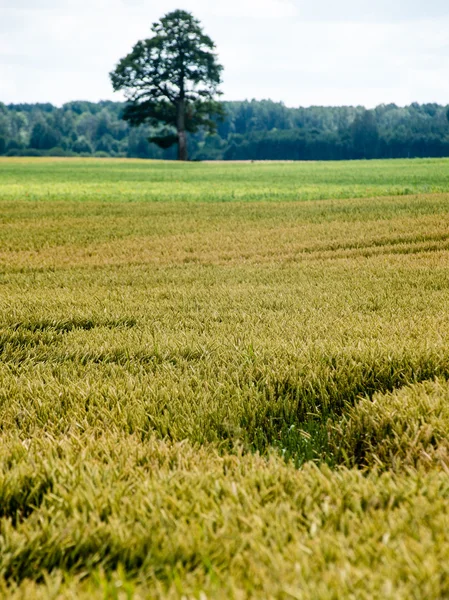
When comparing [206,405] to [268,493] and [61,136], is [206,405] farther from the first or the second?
[61,136]

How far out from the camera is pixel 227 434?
2.54 meters

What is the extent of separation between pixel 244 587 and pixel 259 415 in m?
1.37

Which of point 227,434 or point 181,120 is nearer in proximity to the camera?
point 227,434

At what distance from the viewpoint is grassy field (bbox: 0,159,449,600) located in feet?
4.66

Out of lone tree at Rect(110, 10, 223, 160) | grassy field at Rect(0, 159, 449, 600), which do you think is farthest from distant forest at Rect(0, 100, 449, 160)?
grassy field at Rect(0, 159, 449, 600)

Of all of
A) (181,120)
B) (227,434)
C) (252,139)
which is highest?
(252,139)

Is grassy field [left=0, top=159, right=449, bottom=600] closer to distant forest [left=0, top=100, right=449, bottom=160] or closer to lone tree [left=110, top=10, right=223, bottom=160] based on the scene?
lone tree [left=110, top=10, right=223, bottom=160]

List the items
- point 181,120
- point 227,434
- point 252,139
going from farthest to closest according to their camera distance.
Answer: point 252,139, point 181,120, point 227,434

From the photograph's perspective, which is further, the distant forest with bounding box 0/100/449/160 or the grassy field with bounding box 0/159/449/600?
the distant forest with bounding box 0/100/449/160

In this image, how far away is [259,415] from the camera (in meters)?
2.69

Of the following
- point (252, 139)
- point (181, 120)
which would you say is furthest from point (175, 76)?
point (252, 139)

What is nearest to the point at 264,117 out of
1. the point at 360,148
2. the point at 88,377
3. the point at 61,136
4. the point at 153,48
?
the point at 360,148

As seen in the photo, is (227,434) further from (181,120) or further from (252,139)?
→ (252,139)

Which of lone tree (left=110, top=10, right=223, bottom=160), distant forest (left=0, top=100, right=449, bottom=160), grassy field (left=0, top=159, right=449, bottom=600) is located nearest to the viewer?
grassy field (left=0, top=159, right=449, bottom=600)
